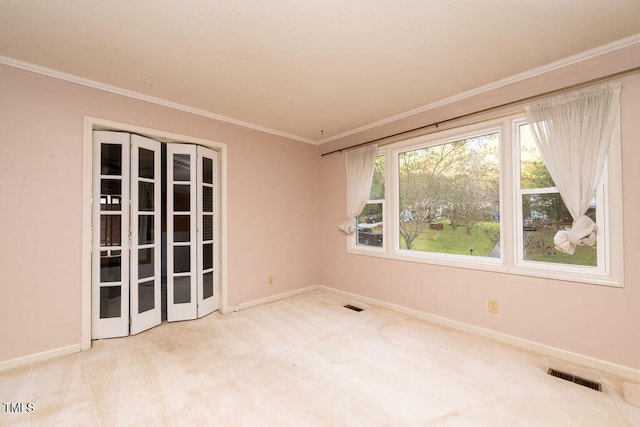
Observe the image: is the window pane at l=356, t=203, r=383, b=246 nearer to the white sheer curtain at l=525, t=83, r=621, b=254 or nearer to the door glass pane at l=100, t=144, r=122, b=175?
the white sheer curtain at l=525, t=83, r=621, b=254

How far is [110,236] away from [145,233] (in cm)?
32

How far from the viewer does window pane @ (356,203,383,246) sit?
13.1 ft

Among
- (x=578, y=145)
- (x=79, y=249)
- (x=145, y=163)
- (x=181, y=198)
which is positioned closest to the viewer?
(x=578, y=145)

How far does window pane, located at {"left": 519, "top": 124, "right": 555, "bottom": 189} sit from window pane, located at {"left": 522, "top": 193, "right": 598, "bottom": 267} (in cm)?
12

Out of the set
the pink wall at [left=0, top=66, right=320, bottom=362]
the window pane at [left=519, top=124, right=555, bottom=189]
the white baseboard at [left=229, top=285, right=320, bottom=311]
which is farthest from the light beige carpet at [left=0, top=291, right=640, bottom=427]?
the window pane at [left=519, top=124, right=555, bottom=189]

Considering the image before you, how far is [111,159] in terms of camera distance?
2.88m

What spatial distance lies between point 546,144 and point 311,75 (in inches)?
88.1

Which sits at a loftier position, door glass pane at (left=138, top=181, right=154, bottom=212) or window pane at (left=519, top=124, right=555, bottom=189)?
window pane at (left=519, top=124, right=555, bottom=189)

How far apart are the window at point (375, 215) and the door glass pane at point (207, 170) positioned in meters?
2.23

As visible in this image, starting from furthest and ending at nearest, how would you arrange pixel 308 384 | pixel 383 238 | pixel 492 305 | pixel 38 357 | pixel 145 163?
pixel 383 238
pixel 145 163
pixel 492 305
pixel 38 357
pixel 308 384

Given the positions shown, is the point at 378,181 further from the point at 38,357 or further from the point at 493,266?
the point at 38,357

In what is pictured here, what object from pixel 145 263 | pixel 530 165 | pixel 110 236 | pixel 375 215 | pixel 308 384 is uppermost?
pixel 530 165

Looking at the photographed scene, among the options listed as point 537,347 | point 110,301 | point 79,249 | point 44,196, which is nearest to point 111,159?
point 44,196

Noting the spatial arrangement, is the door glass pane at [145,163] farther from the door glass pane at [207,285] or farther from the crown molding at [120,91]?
the door glass pane at [207,285]
